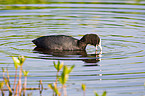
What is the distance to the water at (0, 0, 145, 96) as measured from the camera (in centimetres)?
822

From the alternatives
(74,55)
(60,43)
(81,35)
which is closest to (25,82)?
(74,55)

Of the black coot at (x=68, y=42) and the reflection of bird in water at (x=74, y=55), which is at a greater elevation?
the black coot at (x=68, y=42)

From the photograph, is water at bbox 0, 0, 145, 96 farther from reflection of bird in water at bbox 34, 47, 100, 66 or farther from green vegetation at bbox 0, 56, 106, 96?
green vegetation at bbox 0, 56, 106, 96

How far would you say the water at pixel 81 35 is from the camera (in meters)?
8.22

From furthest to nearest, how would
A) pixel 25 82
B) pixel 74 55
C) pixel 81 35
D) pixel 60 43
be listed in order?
pixel 81 35, pixel 60 43, pixel 74 55, pixel 25 82

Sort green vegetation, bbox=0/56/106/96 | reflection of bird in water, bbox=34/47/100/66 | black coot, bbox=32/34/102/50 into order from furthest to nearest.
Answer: black coot, bbox=32/34/102/50 < reflection of bird in water, bbox=34/47/100/66 < green vegetation, bbox=0/56/106/96

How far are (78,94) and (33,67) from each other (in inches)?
101

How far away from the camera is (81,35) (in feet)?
45.6

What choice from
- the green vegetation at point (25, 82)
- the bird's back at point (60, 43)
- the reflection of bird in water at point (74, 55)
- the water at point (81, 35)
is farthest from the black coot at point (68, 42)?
the green vegetation at point (25, 82)

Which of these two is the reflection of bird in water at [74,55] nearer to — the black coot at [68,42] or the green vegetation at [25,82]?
the black coot at [68,42]

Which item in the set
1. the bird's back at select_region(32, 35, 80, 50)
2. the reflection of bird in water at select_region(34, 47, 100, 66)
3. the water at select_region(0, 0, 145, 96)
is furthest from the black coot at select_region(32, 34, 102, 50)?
the water at select_region(0, 0, 145, 96)

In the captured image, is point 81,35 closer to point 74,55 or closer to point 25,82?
point 74,55

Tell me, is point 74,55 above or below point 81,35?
below

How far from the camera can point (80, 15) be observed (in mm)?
17703
